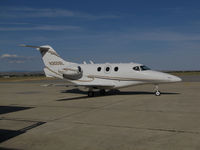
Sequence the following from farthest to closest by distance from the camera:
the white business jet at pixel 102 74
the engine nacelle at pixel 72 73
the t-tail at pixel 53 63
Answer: the t-tail at pixel 53 63
the engine nacelle at pixel 72 73
the white business jet at pixel 102 74

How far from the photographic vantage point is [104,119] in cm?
898

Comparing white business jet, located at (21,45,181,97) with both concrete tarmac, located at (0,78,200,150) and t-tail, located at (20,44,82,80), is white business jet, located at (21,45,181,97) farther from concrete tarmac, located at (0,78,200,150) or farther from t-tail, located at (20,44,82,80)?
concrete tarmac, located at (0,78,200,150)

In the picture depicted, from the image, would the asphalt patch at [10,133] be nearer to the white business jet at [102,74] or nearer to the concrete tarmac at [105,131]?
the concrete tarmac at [105,131]

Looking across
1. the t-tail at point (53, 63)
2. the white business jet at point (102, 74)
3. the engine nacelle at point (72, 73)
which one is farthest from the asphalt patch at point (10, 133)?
the t-tail at point (53, 63)

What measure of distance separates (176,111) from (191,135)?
393 cm

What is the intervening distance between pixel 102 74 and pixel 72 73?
2819 millimetres

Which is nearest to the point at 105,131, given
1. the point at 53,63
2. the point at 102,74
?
the point at 102,74

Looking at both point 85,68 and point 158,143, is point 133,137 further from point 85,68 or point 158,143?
point 85,68

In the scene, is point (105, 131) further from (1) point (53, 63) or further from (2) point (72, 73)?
(1) point (53, 63)

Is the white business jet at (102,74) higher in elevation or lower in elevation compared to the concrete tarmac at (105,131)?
higher

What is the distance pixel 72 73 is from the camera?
19500 millimetres

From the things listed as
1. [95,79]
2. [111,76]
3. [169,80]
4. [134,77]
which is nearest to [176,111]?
[169,80]

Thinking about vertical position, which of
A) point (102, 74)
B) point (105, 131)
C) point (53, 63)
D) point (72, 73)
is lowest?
point (105, 131)

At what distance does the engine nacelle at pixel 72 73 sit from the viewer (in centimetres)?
1927
